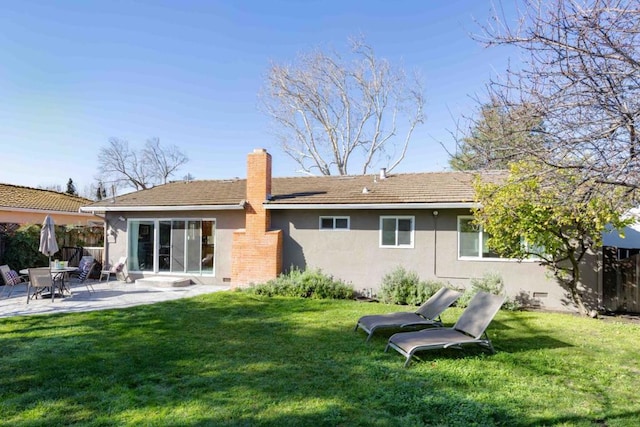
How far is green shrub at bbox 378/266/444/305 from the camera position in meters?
11.0

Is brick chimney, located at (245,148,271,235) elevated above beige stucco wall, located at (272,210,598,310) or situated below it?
above

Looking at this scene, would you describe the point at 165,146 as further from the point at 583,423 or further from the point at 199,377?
the point at 583,423

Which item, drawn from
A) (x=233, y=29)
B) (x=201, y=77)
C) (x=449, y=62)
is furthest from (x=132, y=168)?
(x=449, y=62)

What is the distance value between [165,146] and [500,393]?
49433mm

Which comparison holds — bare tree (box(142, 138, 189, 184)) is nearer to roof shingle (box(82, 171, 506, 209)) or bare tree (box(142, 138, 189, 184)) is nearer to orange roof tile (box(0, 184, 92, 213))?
orange roof tile (box(0, 184, 92, 213))

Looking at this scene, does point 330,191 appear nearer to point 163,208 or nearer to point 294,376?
point 163,208

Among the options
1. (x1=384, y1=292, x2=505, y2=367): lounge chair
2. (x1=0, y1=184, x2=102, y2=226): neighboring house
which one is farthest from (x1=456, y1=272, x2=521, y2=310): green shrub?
(x1=0, y1=184, x2=102, y2=226): neighboring house

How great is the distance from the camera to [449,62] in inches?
412

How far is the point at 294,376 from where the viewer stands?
5.24m

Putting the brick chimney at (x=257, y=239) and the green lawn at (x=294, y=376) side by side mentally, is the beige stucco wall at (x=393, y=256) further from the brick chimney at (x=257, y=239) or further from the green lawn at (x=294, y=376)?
the green lawn at (x=294, y=376)

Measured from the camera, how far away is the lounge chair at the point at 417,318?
24.0ft

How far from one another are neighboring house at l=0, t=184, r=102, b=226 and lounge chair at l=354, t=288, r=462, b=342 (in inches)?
720

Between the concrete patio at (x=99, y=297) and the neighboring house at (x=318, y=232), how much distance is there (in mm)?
1124

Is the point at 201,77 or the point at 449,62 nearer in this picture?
the point at 449,62
